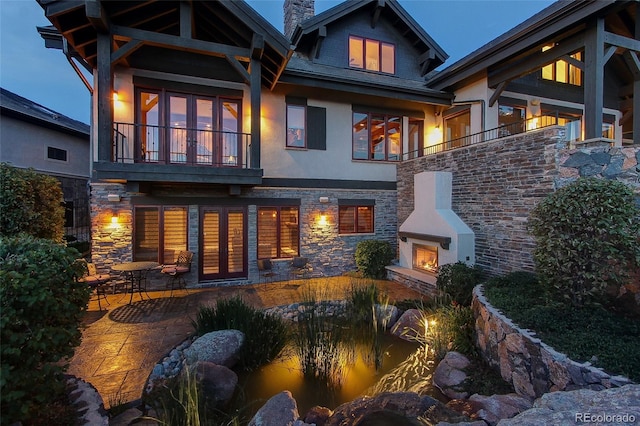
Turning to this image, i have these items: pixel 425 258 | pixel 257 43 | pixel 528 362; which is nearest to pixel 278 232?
pixel 425 258

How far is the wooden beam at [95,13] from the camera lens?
6.20 metres

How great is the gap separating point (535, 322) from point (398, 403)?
222cm

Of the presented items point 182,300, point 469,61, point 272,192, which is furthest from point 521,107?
point 182,300

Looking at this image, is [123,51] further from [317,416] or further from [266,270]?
[317,416]

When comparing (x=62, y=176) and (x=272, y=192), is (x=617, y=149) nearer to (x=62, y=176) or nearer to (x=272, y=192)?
(x=272, y=192)

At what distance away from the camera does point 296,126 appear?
977cm

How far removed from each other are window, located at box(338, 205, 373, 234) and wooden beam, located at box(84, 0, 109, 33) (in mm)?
7444

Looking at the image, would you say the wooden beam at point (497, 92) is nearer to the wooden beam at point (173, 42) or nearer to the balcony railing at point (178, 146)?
the wooden beam at point (173, 42)

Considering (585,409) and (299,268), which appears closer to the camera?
(585,409)

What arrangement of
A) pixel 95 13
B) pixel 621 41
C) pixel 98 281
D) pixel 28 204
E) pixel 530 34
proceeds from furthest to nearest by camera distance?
pixel 530 34 < pixel 621 41 < pixel 98 281 < pixel 95 13 < pixel 28 204

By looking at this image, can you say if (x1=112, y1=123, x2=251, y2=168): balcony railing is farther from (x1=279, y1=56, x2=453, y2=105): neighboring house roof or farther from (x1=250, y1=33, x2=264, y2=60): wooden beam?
(x1=279, y1=56, x2=453, y2=105): neighboring house roof

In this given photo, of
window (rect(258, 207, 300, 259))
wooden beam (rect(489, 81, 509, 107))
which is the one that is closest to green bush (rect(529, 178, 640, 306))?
wooden beam (rect(489, 81, 509, 107))

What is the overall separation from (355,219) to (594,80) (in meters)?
6.78

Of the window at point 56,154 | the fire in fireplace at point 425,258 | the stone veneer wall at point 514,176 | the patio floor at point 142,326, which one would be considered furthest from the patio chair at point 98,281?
the window at point 56,154
